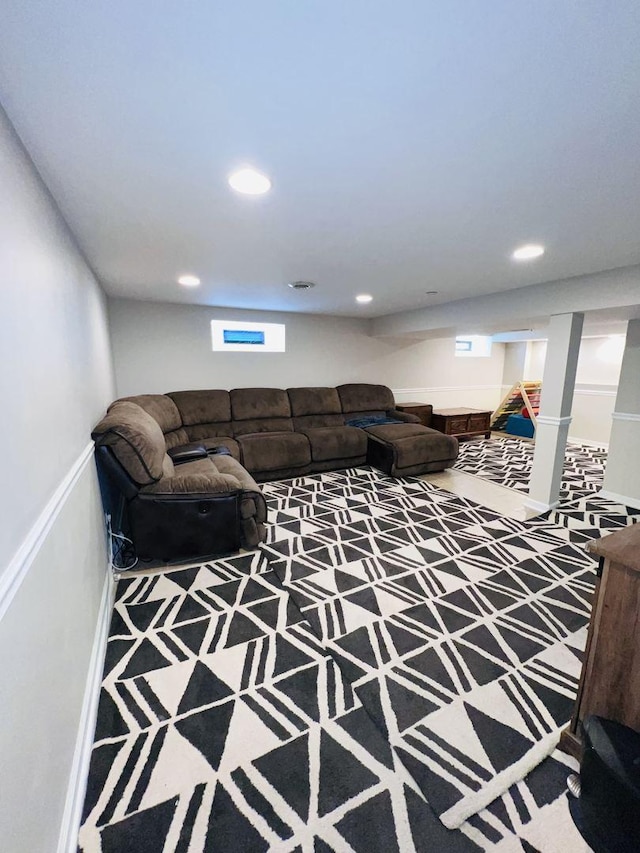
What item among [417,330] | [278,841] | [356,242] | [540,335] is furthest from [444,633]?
[540,335]

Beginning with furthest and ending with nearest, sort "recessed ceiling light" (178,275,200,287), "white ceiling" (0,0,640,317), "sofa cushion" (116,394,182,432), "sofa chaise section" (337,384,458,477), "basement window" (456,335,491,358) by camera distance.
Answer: "basement window" (456,335,491,358) → "sofa chaise section" (337,384,458,477) → "sofa cushion" (116,394,182,432) → "recessed ceiling light" (178,275,200,287) → "white ceiling" (0,0,640,317)

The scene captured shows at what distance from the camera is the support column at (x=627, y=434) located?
3436 millimetres

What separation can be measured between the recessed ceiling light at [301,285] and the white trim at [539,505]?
296 centimetres

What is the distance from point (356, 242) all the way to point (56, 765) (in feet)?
8.35

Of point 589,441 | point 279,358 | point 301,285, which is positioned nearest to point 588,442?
point 589,441

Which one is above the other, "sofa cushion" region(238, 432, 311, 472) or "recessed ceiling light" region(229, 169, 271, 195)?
"recessed ceiling light" region(229, 169, 271, 195)

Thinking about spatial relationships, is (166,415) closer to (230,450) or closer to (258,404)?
(230,450)

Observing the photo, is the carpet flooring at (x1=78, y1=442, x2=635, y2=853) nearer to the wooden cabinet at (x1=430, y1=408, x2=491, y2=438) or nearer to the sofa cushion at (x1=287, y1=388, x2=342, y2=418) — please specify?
the sofa cushion at (x1=287, y1=388, x2=342, y2=418)

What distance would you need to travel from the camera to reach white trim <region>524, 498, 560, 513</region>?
127 inches

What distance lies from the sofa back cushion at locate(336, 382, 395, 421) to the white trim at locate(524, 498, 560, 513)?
8.25ft

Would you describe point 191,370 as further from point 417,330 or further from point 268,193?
point 268,193

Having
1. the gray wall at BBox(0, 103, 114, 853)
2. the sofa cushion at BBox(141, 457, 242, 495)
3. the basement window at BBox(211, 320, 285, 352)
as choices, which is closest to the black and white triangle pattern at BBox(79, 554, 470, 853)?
the gray wall at BBox(0, 103, 114, 853)

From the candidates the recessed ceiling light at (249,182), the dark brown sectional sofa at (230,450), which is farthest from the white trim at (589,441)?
the recessed ceiling light at (249,182)

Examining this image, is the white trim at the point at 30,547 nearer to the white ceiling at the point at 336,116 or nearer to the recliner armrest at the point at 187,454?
the white ceiling at the point at 336,116
